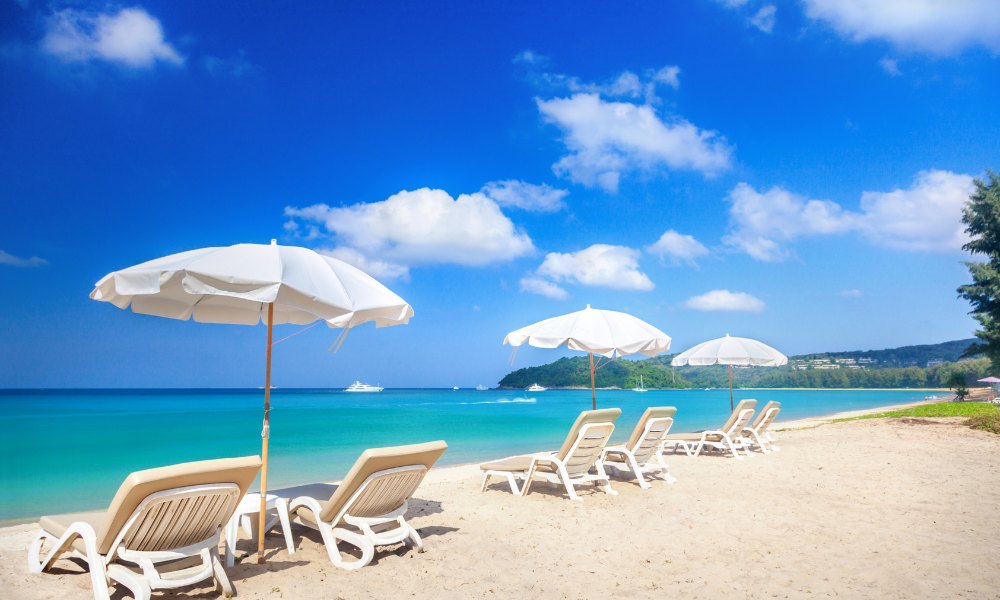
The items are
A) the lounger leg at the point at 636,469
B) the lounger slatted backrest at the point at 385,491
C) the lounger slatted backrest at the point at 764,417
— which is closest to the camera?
the lounger slatted backrest at the point at 385,491

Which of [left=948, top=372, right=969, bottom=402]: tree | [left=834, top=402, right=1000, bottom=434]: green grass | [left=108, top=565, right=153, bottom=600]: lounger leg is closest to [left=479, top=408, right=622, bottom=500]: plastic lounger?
[left=108, top=565, right=153, bottom=600]: lounger leg

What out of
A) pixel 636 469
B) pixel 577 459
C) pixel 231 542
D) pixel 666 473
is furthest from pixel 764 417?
pixel 231 542

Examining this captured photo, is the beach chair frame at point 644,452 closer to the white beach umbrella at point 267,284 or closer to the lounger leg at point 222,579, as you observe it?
the white beach umbrella at point 267,284

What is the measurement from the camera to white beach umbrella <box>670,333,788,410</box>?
496 inches

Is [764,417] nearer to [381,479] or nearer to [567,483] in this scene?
[567,483]

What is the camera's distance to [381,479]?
4.31 m

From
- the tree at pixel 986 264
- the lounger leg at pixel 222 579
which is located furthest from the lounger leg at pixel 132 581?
the tree at pixel 986 264

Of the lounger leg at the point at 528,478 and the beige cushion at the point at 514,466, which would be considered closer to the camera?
the lounger leg at the point at 528,478

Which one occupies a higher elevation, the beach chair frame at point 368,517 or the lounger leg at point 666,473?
the beach chair frame at point 368,517

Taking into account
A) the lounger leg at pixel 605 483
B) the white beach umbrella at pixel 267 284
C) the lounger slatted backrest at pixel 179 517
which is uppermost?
the white beach umbrella at pixel 267 284

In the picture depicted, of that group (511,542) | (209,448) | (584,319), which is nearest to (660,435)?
(584,319)

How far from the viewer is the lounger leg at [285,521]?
454cm

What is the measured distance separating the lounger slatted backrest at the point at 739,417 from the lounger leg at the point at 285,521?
321 inches

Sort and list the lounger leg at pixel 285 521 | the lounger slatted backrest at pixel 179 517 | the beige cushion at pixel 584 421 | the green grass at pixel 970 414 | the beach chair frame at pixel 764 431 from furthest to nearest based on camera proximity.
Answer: the green grass at pixel 970 414
the beach chair frame at pixel 764 431
the beige cushion at pixel 584 421
the lounger leg at pixel 285 521
the lounger slatted backrest at pixel 179 517
